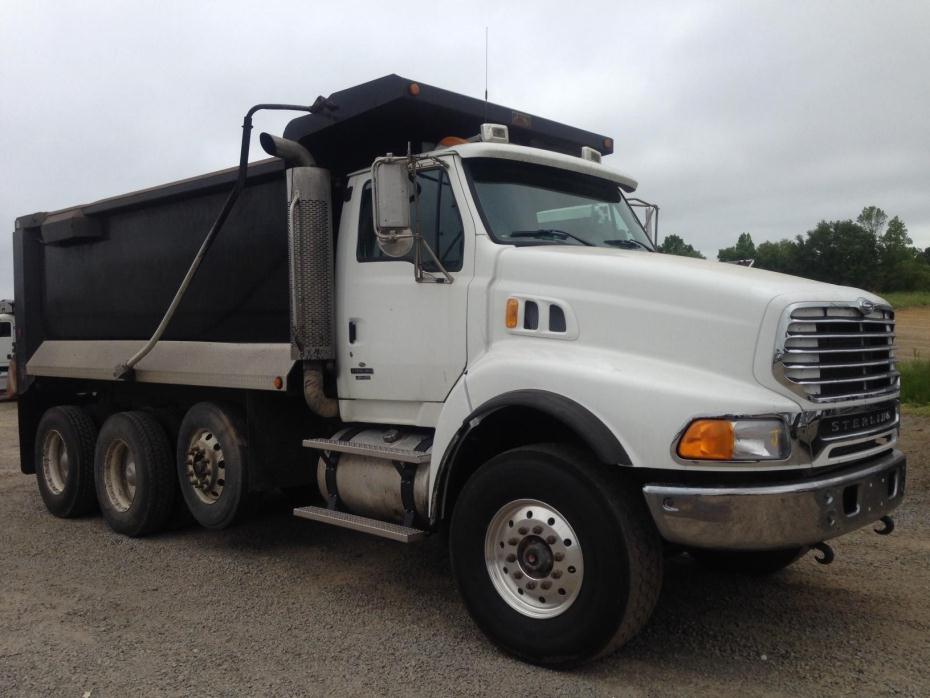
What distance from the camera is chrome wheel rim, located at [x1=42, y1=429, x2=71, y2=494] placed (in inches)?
330

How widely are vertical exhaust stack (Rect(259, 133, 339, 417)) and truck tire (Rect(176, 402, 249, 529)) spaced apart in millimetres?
897

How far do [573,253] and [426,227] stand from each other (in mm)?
975

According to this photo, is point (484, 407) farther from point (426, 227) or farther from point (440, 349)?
point (426, 227)

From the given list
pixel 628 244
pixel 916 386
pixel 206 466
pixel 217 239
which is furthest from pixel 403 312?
pixel 916 386

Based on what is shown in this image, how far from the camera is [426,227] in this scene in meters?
5.19

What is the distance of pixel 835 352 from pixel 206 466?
Answer: 4.62m

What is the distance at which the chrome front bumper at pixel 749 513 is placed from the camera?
3799 mm

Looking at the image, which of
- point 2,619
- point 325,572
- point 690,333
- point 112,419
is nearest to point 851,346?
point 690,333

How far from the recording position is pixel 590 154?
19.8 feet

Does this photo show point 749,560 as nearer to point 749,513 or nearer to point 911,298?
point 749,513

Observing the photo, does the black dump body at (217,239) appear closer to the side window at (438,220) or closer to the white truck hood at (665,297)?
the side window at (438,220)

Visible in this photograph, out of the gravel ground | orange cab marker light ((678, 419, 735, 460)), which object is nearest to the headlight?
orange cab marker light ((678, 419, 735, 460))

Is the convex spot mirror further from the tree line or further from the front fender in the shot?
the tree line

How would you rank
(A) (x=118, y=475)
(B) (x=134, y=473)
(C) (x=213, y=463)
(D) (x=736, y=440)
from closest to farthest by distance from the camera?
1. (D) (x=736, y=440)
2. (C) (x=213, y=463)
3. (B) (x=134, y=473)
4. (A) (x=118, y=475)
